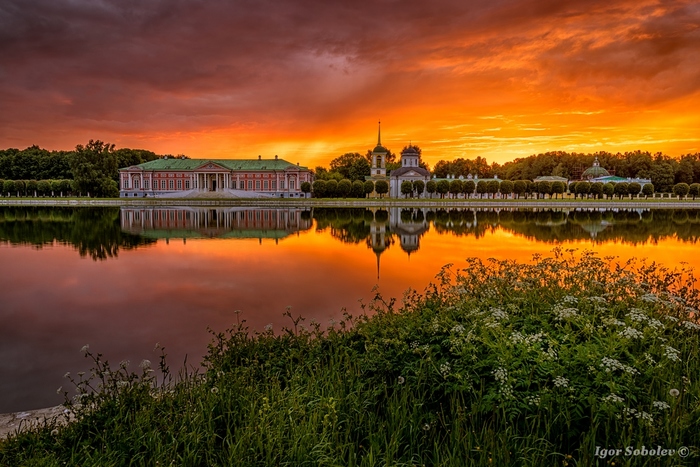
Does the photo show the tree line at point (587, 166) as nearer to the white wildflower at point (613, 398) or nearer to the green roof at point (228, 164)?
the green roof at point (228, 164)

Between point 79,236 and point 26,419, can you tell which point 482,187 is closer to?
point 79,236

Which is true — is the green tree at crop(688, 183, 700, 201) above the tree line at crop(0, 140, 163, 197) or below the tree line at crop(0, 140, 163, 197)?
below

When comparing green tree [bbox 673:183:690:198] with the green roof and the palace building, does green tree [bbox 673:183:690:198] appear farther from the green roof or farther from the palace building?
the green roof

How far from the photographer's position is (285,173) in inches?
2992

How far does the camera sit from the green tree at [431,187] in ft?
233

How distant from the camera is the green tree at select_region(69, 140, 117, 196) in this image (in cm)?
5941

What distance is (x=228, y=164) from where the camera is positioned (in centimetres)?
7931

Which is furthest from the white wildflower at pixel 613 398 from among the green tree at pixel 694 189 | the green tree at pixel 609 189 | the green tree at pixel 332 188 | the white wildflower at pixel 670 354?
the green tree at pixel 694 189

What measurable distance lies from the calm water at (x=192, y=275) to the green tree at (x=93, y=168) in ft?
121

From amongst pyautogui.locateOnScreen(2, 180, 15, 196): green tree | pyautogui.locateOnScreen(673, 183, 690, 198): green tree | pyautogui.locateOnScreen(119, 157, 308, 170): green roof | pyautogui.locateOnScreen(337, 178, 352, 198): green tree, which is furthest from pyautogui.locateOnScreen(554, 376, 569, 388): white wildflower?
pyautogui.locateOnScreen(2, 180, 15, 196): green tree

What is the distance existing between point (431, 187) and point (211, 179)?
119 feet

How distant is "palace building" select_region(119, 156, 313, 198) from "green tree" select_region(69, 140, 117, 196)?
13127mm

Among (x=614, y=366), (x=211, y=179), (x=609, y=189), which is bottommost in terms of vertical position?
(x=614, y=366)

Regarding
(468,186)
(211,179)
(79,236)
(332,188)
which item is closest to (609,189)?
(468,186)
